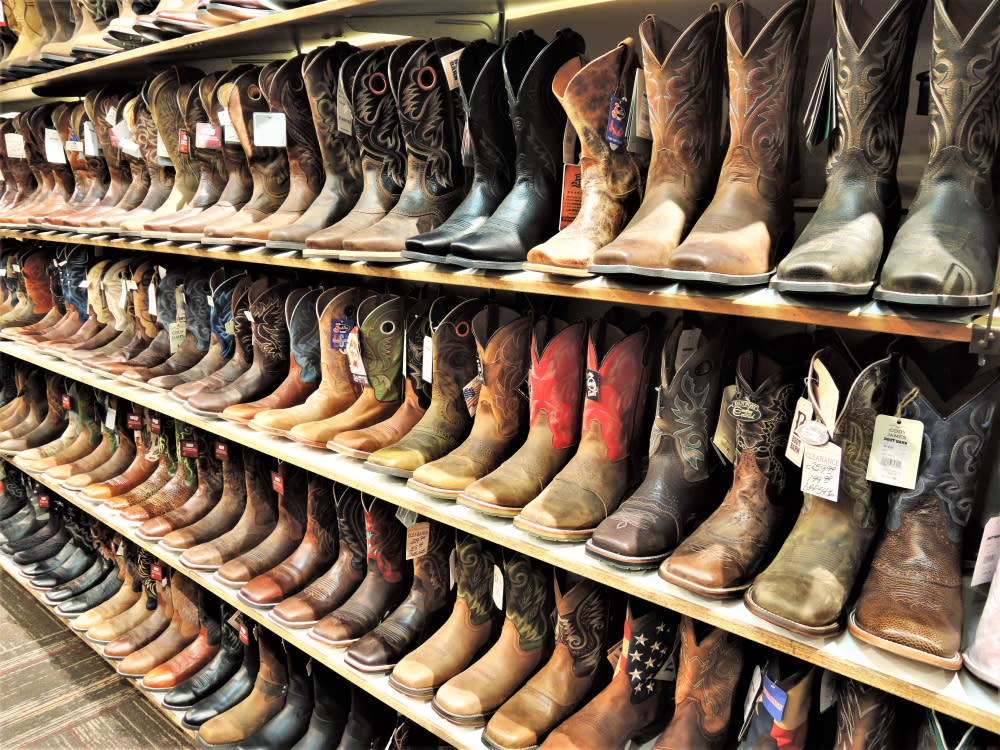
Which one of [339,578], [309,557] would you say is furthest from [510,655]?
[309,557]

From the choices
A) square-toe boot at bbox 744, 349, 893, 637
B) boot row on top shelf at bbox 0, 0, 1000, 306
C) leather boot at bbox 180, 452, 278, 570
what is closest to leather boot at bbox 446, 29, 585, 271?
boot row on top shelf at bbox 0, 0, 1000, 306

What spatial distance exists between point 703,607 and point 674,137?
84cm

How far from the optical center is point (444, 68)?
1.67 meters

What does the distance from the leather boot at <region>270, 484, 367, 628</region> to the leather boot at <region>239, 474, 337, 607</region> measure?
4 centimetres

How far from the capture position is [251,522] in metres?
2.39

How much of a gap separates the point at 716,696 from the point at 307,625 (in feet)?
3.71

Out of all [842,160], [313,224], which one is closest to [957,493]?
[842,160]

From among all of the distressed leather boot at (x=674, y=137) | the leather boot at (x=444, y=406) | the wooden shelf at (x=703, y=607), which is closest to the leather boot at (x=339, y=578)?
the wooden shelf at (x=703, y=607)

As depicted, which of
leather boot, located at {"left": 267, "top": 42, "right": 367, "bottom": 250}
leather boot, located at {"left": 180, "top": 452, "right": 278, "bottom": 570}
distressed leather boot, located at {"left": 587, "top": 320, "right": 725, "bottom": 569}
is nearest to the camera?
distressed leather boot, located at {"left": 587, "top": 320, "right": 725, "bottom": 569}

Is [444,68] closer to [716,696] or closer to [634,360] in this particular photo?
[634,360]

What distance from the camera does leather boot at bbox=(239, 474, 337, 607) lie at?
2072 mm

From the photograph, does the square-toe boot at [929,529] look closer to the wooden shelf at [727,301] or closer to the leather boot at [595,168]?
the wooden shelf at [727,301]

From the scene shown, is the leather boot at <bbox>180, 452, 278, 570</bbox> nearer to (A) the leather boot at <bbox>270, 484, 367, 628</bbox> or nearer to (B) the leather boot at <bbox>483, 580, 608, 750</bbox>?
(A) the leather boot at <bbox>270, 484, 367, 628</bbox>

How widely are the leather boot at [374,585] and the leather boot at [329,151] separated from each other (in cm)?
75
